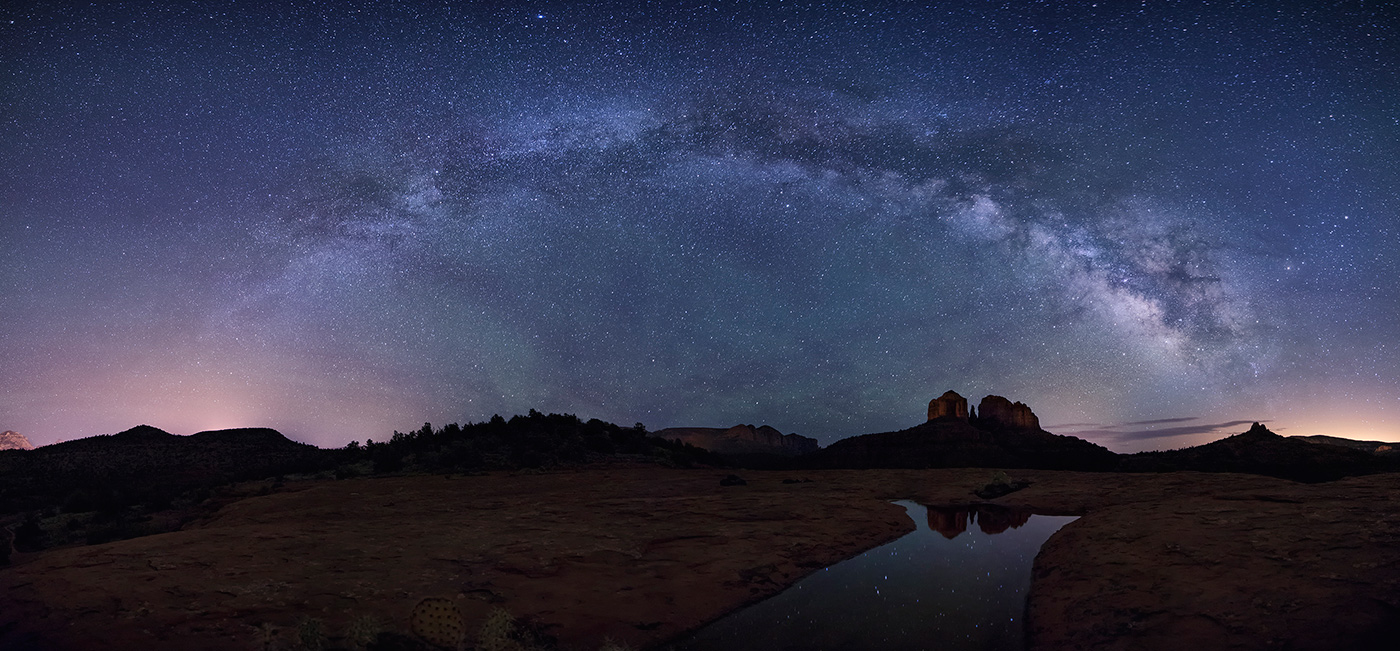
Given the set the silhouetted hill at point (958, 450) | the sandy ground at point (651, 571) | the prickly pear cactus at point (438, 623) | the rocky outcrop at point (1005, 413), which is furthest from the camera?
the rocky outcrop at point (1005, 413)

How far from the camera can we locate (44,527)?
16453mm

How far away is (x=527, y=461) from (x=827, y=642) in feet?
76.2

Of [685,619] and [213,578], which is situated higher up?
[213,578]

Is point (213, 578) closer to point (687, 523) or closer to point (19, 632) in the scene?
point (19, 632)

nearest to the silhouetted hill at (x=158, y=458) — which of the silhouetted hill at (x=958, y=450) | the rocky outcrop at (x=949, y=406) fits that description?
the silhouetted hill at (x=958, y=450)

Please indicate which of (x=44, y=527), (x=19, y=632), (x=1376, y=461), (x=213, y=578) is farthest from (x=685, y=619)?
(x=1376, y=461)

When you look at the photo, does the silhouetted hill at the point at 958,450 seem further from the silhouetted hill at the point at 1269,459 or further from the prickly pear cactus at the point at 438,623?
the prickly pear cactus at the point at 438,623

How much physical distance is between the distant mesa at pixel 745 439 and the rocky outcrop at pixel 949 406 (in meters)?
40.4

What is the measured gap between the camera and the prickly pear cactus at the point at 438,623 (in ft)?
22.1

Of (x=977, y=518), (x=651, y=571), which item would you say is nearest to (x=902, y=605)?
(x=651, y=571)

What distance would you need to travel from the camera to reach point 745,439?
6142 inches

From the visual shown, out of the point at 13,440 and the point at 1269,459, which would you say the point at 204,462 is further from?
the point at 13,440

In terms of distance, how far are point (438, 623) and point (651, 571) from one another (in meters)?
4.47

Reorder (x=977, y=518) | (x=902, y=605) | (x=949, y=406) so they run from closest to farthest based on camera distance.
A: (x=902, y=605) < (x=977, y=518) < (x=949, y=406)
